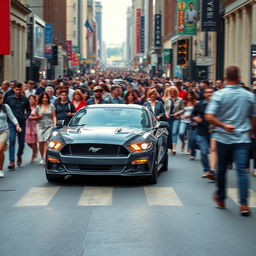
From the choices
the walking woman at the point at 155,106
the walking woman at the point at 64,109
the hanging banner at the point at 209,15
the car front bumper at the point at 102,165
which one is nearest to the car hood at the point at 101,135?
the car front bumper at the point at 102,165

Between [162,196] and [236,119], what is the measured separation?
2.38 m

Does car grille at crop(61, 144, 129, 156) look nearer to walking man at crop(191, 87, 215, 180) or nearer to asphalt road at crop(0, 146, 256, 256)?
asphalt road at crop(0, 146, 256, 256)

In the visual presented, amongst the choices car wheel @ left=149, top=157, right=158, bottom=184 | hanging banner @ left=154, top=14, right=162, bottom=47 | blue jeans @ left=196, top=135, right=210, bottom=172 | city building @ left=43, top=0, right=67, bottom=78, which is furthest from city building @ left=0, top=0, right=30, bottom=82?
hanging banner @ left=154, top=14, right=162, bottom=47

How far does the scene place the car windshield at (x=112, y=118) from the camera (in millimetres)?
13453

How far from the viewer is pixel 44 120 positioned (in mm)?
16328

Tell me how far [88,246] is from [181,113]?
39.3ft

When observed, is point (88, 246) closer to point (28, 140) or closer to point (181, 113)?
point (28, 140)

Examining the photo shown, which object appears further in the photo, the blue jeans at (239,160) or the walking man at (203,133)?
the walking man at (203,133)

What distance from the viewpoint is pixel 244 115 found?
922 cm

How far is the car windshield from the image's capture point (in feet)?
44.1

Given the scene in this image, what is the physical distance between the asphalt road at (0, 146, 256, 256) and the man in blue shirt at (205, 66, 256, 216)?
634mm

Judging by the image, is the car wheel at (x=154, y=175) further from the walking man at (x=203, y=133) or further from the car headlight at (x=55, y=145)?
the car headlight at (x=55, y=145)

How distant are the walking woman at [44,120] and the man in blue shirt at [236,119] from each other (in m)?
7.45

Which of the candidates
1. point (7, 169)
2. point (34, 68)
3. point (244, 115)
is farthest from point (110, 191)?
point (34, 68)
